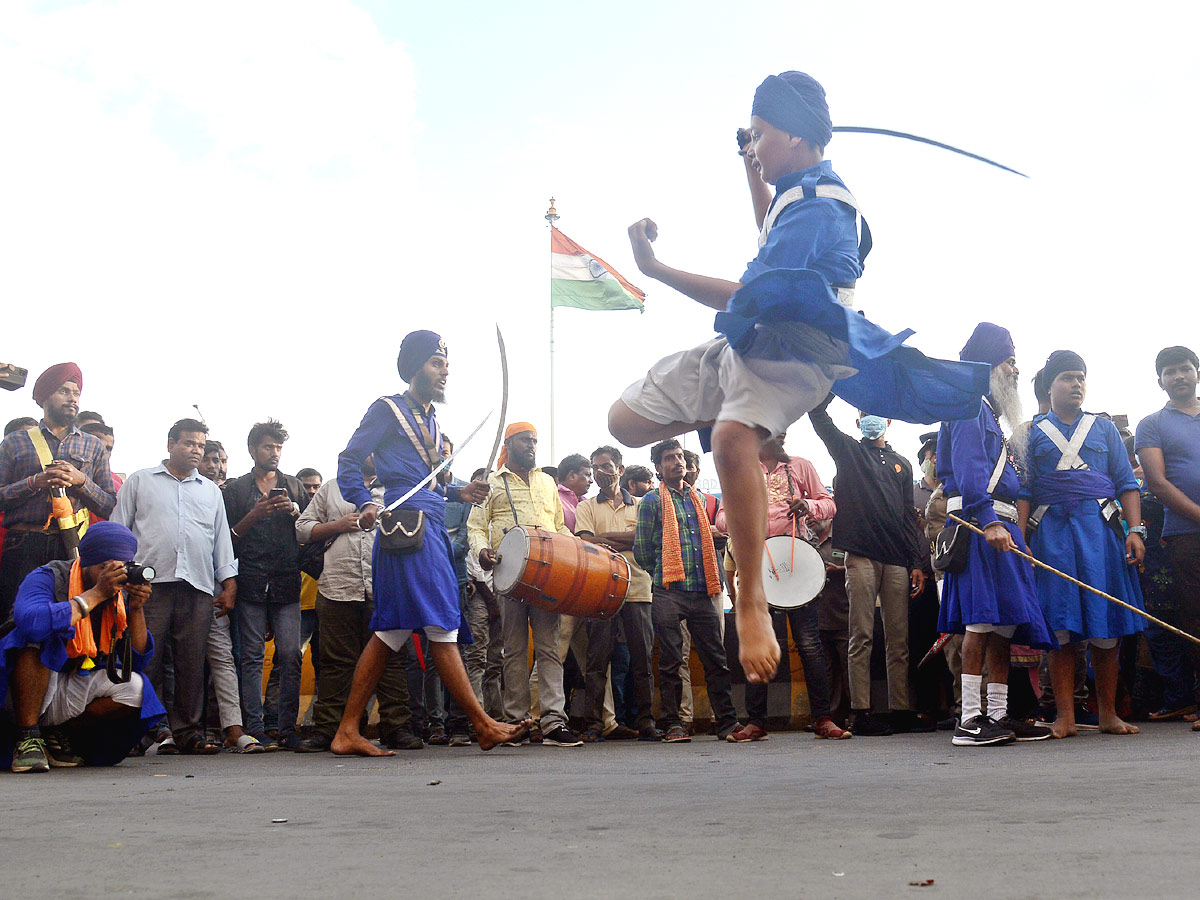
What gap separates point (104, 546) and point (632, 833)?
13.1ft

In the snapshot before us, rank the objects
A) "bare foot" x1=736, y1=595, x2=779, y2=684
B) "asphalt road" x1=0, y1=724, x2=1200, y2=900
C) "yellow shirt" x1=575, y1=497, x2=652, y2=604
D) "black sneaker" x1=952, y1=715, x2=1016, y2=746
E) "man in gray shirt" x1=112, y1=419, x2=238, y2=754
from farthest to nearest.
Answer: "yellow shirt" x1=575, y1=497, x2=652, y2=604, "man in gray shirt" x1=112, y1=419, x2=238, y2=754, "black sneaker" x1=952, y1=715, x2=1016, y2=746, "bare foot" x1=736, y1=595, x2=779, y2=684, "asphalt road" x1=0, y1=724, x2=1200, y2=900

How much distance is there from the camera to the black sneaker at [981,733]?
19.1 feet

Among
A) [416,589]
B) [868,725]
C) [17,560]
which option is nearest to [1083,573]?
[868,725]

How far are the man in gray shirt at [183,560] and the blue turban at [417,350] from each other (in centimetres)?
181

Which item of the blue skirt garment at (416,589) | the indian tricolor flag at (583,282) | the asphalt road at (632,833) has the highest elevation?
the indian tricolor flag at (583,282)

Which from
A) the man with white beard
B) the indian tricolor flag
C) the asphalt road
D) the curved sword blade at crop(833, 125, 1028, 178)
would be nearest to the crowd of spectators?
the man with white beard

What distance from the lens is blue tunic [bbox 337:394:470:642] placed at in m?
5.86

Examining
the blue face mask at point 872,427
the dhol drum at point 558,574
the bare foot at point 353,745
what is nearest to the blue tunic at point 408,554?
the bare foot at point 353,745

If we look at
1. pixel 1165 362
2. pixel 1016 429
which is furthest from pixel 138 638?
pixel 1165 362

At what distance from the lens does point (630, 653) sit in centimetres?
807

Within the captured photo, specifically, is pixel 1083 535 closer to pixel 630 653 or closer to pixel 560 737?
pixel 630 653

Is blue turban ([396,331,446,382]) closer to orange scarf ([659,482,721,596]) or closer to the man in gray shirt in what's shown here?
the man in gray shirt

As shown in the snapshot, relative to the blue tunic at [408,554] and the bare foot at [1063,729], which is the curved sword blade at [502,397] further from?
the bare foot at [1063,729]

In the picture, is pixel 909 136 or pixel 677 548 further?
pixel 677 548
